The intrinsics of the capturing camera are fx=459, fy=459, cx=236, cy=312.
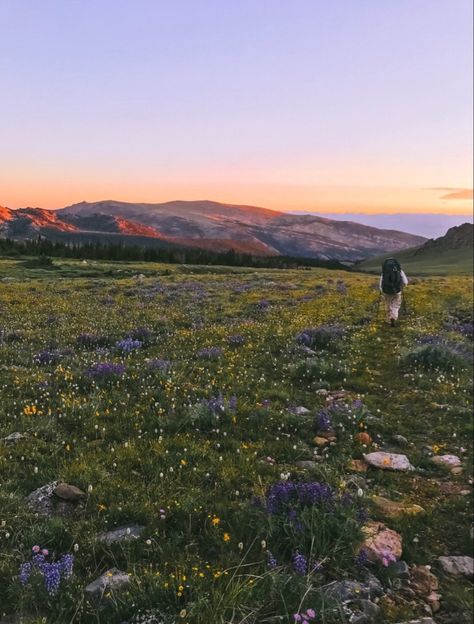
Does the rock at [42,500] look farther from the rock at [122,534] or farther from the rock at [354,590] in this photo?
the rock at [354,590]

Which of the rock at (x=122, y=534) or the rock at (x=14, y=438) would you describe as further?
the rock at (x=14, y=438)

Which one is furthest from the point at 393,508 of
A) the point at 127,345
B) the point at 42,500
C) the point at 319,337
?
the point at 319,337

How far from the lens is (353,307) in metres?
26.9

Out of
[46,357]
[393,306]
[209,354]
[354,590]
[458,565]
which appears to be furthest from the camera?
[393,306]

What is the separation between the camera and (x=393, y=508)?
20.7 feet

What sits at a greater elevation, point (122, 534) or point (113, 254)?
point (113, 254)

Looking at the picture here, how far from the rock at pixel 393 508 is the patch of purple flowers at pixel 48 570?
156 inches

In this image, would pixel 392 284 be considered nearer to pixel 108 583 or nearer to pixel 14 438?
pixel 14 438

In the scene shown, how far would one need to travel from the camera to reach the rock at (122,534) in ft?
17.4

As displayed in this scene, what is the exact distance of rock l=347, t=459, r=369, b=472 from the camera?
7417mm

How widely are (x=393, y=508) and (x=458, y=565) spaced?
1.18m

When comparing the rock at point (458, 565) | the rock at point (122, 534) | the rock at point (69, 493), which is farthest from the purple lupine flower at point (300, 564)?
the rock at point (69, 493)

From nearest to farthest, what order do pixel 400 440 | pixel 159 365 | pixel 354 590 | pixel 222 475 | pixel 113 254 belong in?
pixel 354 590, pixel 222 475, pixel 400 440, pixel 159 365, pixel 113 254

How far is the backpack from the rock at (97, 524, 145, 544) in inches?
733
